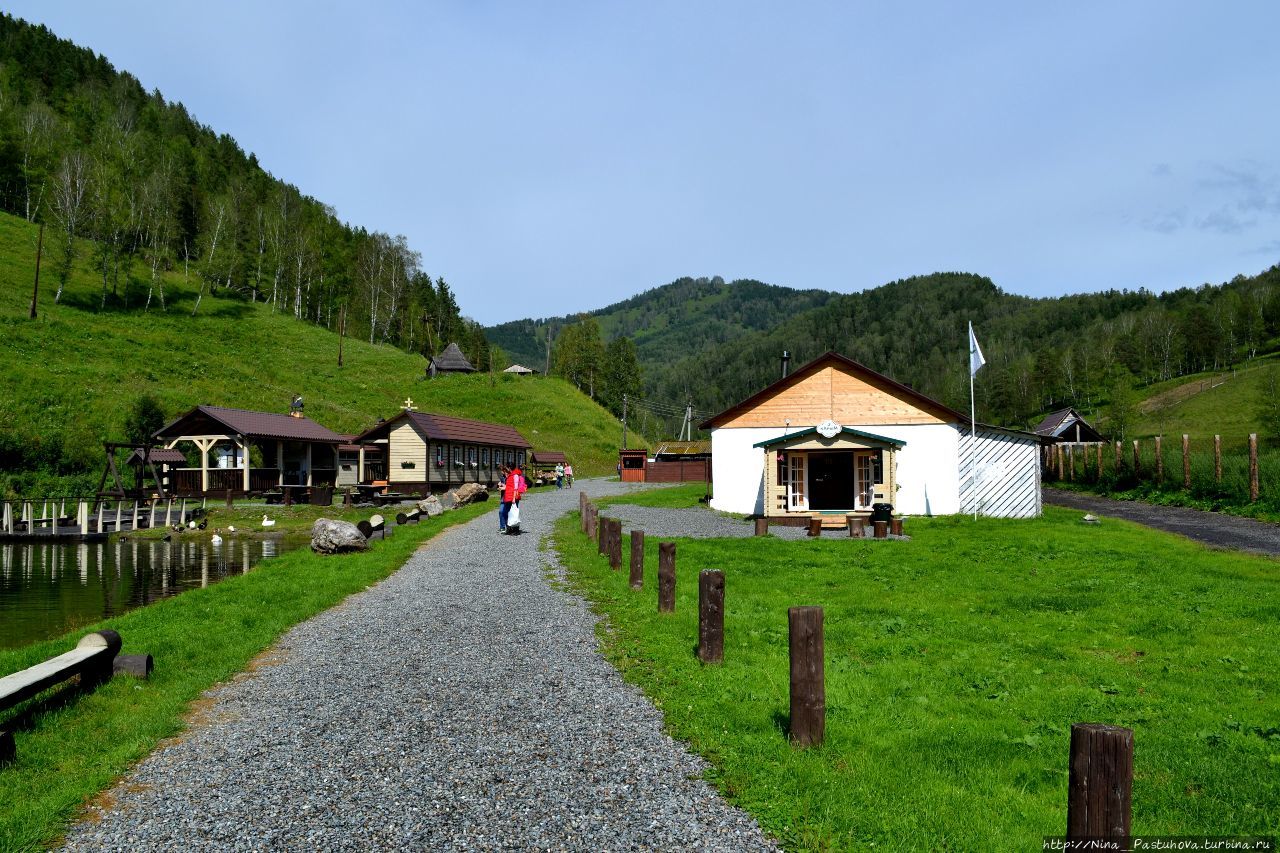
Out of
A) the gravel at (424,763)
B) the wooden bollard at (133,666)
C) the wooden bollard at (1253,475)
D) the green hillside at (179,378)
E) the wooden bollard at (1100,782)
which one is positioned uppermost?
the green hillside at (179,378)

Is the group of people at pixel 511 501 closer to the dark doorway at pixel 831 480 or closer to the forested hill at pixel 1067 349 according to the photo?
the dark doorway at pixel 831 480

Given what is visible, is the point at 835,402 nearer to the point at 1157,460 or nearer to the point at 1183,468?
the point at 1183,468

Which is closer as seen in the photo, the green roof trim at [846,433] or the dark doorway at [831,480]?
the green roof trim at [846,433]

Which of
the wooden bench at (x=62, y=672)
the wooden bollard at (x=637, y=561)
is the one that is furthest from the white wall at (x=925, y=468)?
the wooden bench at (x=62, y=672)

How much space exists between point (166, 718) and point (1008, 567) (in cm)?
1347

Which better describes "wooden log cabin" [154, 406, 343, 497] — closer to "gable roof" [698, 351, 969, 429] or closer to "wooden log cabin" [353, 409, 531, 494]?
"wooden log cabin" [353, 409, 531, 494]

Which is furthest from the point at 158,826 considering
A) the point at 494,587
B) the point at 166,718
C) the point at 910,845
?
the point at 494,587

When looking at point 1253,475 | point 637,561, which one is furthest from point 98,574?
point 1253,475

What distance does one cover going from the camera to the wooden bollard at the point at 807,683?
5.64m

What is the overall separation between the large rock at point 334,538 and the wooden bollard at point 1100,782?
17220 millimetres

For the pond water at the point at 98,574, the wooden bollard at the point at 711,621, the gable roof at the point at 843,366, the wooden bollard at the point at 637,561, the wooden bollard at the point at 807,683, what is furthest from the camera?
the gable roof at the point at 843,366

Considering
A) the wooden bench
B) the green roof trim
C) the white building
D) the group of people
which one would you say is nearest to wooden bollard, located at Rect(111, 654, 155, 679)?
the wooden bench

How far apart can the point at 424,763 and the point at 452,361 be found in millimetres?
86960

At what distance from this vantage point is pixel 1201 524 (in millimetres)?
22922
